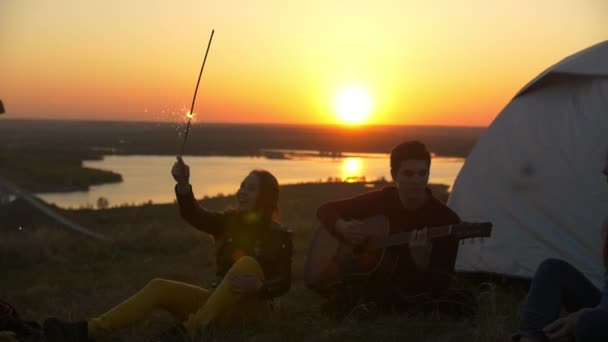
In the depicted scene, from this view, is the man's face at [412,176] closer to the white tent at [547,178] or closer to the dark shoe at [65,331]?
the white tent at [547,178]

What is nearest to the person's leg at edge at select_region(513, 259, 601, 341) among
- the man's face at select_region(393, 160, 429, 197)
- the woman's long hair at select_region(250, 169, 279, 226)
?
the man's face at select_region(393, 160, 429, 197)

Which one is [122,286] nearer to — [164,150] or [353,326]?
[353,326]

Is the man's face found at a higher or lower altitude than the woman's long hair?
higher

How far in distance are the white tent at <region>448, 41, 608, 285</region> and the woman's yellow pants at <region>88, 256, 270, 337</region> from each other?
Result: 2584 mm

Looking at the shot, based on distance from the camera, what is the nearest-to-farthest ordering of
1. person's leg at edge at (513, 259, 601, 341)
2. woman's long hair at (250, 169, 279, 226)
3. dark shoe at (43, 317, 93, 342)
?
person's leg at edge at (513, 259, 601, 341) → dark shoe at (43, 317, 93, 342) → woman's long hair at (250, 169, 279, 226)

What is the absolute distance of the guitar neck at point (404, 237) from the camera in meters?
4.15

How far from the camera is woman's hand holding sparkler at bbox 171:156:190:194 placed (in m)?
4.02

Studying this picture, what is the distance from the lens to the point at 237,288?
390cm

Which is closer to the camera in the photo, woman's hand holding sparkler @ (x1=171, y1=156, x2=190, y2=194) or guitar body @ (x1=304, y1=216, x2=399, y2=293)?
woman's hand holding sparkler @ (x1=171, y1=156, x2=190, y2=194)

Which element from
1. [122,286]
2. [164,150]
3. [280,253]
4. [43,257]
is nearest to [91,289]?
[122,286]

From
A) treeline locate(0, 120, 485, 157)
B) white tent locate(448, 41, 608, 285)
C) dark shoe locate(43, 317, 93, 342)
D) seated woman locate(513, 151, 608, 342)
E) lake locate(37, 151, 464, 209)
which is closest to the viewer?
seated woman locate(513, 151, 608, 342)

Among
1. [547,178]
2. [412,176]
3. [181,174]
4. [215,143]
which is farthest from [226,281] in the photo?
[215,143]

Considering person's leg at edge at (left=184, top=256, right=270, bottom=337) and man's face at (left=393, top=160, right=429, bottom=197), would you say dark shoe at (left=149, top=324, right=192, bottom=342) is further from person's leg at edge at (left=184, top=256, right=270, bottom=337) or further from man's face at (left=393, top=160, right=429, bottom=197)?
man's face at (left=393, top=160, right=429, bottom=197)

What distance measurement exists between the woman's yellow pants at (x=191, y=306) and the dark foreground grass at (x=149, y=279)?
0.37 ft
